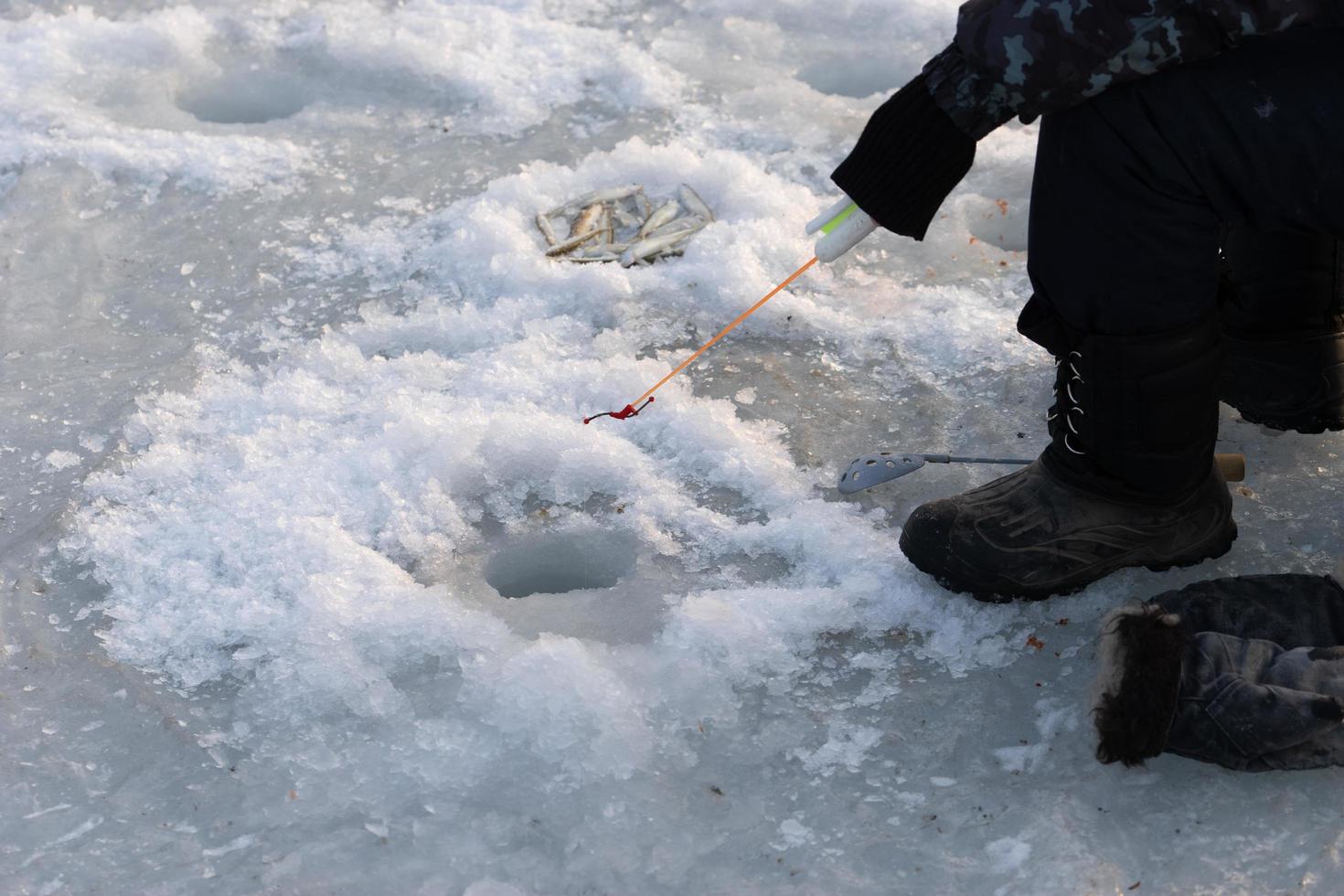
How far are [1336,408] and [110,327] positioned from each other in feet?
8.63

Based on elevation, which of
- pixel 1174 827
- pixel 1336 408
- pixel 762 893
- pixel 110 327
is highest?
pixel 1336 408

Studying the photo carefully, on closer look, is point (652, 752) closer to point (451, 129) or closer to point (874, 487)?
point (874, 487)

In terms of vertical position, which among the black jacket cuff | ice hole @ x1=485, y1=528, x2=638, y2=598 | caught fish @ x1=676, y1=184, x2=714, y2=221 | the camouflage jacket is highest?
the camouflage jacket

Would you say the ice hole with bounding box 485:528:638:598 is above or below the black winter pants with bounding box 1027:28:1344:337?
below

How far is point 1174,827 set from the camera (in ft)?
5.77

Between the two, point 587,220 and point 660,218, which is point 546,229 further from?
point 660,218

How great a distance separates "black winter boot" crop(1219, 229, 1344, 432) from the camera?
2316mm

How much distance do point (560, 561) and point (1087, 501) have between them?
3.07ft

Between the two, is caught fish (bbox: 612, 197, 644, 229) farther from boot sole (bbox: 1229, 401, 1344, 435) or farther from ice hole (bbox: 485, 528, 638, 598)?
boot sole (bbox: 1229, 401, 1344, 435)

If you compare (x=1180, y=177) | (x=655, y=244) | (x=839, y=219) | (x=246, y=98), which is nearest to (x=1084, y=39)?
(x=1180, y=177)

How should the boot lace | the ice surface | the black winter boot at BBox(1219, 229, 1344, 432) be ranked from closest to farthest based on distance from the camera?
the ice surface → the boot lace → the black winter boot at BBox(1219, 229, 1344, 432)

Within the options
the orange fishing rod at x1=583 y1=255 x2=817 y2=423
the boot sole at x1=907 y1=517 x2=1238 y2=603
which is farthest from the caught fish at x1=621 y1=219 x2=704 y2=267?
the boot sole at x1=907 y1=517 x2=1238 y2=603

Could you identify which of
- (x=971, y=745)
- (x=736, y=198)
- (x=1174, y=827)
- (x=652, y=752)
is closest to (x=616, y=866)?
(x=652, y=752)

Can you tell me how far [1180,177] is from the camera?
183 centimetres
